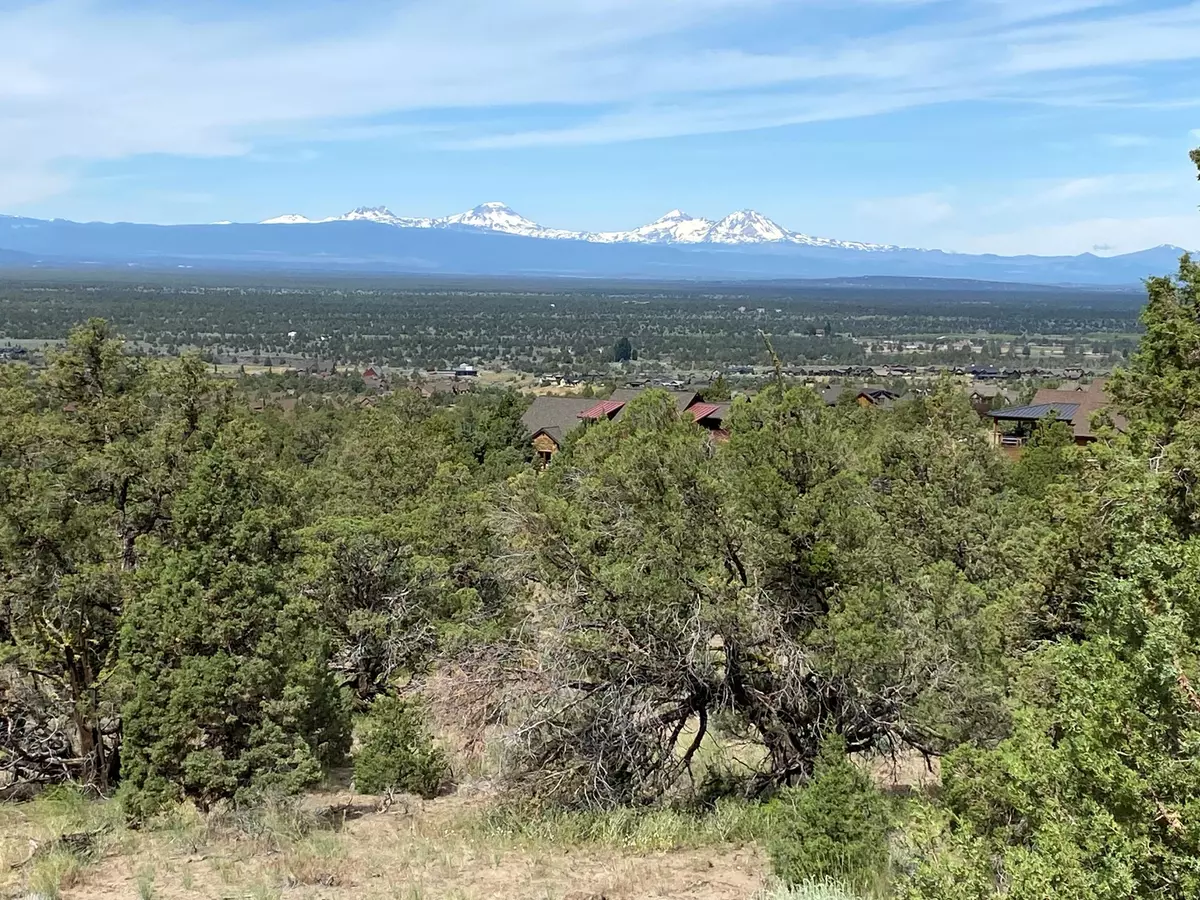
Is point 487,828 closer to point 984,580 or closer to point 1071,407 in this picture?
point 984,580

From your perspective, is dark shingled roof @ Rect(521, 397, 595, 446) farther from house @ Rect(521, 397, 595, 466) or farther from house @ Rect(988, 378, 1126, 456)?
house @ Rect(988, 378, 1126, 456)

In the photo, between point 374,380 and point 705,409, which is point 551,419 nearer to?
point 705,409

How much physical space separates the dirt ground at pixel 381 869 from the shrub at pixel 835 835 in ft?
1.44

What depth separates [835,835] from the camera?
28.4 ft

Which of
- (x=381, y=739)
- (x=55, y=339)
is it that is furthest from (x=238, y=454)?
(x=55, y=339)

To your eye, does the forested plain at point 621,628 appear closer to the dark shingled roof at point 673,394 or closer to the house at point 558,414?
the house at point 558,414

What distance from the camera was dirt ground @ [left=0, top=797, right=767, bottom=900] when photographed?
348 inches

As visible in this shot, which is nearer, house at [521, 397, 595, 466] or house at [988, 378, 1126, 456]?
house at [988, 378, 1126, 456]

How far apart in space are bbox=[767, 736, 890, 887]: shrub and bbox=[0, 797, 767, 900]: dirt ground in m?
0.44

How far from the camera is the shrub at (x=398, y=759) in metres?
13.5

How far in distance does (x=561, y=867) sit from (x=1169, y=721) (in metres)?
5.52

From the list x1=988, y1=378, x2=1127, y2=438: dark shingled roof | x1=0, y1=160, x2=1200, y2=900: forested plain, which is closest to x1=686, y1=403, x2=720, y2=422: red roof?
x1=988, y1=378, x2=1127, y2=438: dark shingled roof

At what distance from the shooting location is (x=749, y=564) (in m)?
11.3

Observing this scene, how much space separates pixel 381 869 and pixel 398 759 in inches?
157
